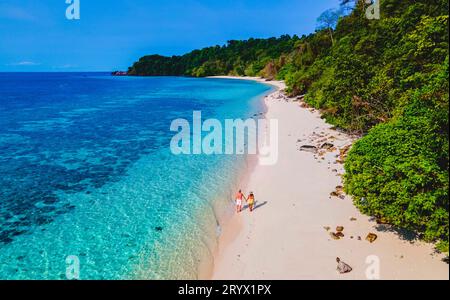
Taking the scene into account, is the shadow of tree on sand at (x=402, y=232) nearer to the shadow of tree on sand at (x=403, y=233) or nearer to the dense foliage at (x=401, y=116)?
the shadow of tree on sand at (x=403, y=233)

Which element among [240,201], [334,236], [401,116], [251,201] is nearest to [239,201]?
[240,201]

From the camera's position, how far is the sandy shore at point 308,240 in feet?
38.8

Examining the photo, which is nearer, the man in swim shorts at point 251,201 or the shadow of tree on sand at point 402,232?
the shadow of tree on sand at point 402,232

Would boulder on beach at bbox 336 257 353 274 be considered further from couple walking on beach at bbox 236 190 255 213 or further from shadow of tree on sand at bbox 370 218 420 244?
couple walking on beach at bbox 236 190 255 213

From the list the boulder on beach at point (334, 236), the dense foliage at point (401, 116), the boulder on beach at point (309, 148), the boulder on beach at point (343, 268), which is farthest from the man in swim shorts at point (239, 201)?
the boulder on beach at point (309, 148)

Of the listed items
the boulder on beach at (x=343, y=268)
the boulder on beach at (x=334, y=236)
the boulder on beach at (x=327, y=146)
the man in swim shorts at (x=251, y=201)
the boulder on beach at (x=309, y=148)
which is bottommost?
the boulder on beach at (x=343, y=268)

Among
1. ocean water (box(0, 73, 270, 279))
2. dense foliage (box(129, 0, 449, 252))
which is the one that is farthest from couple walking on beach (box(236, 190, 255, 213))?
dense foliage (box(129, 0, 449, 252))

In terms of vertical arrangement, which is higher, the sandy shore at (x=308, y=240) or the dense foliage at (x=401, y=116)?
the dense foliage at (x=401, y=116)

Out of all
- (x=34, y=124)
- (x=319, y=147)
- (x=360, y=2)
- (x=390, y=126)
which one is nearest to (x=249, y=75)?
(x=360, y=2)

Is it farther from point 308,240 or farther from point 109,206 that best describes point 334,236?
point 109,206

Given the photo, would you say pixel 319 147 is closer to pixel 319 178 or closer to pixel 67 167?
pixel 319 178

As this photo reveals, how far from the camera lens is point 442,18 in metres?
19.7

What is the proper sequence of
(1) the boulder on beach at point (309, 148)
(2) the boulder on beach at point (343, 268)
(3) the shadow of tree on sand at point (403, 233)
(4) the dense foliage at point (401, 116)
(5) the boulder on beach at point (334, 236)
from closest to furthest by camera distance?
1. (4) the dense foliage at point (401, 116)
2. (2) the boulder on beach at point (343, 268)
3. (3) the shadow of tree on sand at point (403, 233)
4. (5) the boulder on beach at point (334, 236)
5. (1) the boulder on beach at point (309, 148)

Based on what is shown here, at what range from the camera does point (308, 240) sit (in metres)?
14.0
